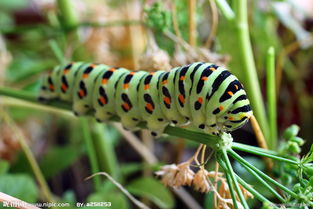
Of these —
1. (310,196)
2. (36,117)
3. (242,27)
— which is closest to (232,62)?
(242,27)

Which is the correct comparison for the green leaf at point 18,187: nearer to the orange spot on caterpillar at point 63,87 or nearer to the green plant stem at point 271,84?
the orange spot on caterpillar at point 63,87

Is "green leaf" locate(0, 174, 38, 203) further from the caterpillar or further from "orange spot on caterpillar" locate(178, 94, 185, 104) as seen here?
"orange spot on caterpillar" locate(178, 94, 185, 104)

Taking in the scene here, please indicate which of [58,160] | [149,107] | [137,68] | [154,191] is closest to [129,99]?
[149,107]

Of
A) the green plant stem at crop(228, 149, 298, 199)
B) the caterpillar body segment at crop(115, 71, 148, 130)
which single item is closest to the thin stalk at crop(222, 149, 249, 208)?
the green plant stem at crop(228, 149, 298, 199)

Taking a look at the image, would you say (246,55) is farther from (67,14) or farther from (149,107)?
(67,14)

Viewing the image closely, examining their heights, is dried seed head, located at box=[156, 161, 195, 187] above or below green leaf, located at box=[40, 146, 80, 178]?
above

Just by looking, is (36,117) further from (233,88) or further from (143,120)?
(233,88)
